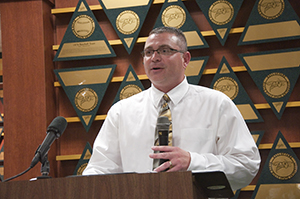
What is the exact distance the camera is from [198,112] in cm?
191

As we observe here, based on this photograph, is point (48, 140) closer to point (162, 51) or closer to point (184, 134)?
point (184, 134)

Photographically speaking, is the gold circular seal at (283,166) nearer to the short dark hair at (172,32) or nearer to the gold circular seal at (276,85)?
the gold circular seal at (276,85)

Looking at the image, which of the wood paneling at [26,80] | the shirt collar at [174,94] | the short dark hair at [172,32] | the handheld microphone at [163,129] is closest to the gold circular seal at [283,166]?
the shirt collar at [174,94]

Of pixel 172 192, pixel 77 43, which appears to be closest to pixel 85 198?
pixel 172 192

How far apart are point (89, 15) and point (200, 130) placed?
1.83m

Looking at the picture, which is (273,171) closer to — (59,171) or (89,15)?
(59,171)

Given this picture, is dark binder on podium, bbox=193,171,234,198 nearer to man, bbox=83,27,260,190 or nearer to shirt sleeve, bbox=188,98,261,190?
shirt sleeve, bbox=188,98,261,190

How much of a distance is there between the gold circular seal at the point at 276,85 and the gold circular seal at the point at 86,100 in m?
1.49

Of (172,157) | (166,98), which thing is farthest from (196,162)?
(166,98)

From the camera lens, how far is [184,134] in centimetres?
184

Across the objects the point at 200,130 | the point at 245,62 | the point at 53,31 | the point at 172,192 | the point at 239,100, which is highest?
the point at 53,31

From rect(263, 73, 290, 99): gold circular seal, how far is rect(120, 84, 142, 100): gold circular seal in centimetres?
108

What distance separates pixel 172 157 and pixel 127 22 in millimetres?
1987

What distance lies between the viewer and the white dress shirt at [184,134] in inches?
65.8
